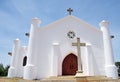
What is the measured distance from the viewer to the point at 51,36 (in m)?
13.5

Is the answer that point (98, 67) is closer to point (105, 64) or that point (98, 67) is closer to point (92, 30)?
point (105, 64)

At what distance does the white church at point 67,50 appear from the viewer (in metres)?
12.3

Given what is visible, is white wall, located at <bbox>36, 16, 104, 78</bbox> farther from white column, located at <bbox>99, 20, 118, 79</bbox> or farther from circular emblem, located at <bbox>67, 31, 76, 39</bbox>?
white column, located at <bbox>99, 20, 118, 79</bbox>

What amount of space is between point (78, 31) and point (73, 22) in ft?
3.88

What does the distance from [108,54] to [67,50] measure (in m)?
3.87

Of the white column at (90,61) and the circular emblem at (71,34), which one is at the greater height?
the circular emblem at (71,34)

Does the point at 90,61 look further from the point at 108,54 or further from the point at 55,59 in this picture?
the point at 55,59

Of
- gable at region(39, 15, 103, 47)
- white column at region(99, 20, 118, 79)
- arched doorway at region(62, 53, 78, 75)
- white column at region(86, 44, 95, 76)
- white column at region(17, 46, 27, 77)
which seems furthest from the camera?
white column at region(17, 46, 27, 77)

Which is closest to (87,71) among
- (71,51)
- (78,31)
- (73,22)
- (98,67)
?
(98,67)

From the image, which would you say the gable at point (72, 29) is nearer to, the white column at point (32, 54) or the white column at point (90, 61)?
the white column at point (32, 54)

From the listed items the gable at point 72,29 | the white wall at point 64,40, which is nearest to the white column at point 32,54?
the white wall at point 64,40

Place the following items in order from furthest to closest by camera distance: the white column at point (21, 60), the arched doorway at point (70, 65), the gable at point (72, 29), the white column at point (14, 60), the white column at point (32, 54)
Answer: the white column at point (21, 60) → the white column at point (14, 60) → the gable at point (72, 29) → the arched doorway at point (70, 65) → the white column at point (32, 54)

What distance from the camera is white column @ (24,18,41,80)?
38.6 feet

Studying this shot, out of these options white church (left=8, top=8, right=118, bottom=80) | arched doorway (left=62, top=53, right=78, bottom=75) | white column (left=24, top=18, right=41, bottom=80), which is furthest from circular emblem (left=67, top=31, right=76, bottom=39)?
white column (left=24, top=18, right=41, bottom=80)
